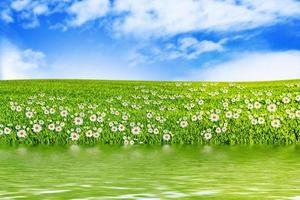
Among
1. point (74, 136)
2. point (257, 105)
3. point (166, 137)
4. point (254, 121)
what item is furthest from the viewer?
point (257, 105)

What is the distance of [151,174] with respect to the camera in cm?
743

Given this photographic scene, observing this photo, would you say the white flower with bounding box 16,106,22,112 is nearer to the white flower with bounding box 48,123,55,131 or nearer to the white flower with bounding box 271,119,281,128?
the white flower with bounding box 48,123,55,131

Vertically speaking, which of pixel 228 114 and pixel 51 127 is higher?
pixel 228 114

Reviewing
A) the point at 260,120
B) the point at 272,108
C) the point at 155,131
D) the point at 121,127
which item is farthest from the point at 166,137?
the point at 272,108

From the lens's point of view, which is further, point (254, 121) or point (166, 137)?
point (254, 121)

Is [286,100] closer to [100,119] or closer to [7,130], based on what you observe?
[100,119]

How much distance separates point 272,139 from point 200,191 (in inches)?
318

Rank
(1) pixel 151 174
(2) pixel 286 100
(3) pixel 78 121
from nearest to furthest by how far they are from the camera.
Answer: (1) pixel 151 174 → (3) pixel 78 121 → (2) pixel 286 100

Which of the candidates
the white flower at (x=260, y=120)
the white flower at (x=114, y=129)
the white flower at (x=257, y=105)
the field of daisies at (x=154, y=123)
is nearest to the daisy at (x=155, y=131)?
the field of daisies at (x=154, y=123)

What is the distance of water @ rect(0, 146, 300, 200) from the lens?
19.0 ft

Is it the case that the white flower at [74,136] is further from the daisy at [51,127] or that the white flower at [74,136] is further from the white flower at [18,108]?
the white flower at [18,108]

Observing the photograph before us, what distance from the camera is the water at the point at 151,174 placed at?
5.78m

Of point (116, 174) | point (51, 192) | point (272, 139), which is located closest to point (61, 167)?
point (116, 174)

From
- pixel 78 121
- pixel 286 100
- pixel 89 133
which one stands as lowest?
pixel 89 133
